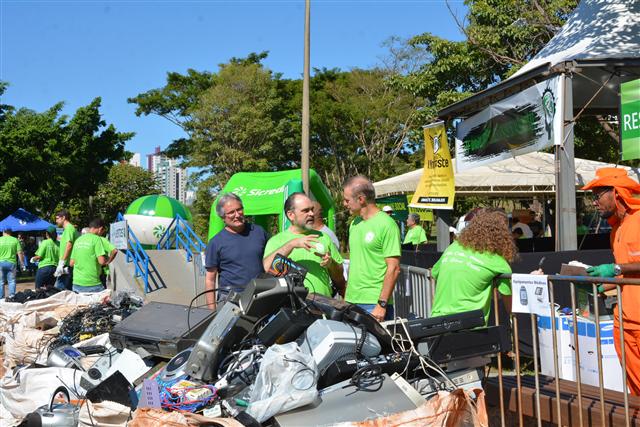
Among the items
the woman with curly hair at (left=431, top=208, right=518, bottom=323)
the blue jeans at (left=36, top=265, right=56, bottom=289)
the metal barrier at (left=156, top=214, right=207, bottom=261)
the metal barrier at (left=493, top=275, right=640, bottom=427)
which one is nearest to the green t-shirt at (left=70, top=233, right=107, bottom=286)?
the blue jeans at (left=36, top=265, right=56, bottom=289)

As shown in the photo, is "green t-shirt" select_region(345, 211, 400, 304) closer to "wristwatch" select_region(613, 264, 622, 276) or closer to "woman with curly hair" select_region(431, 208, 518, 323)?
"woman with curly hair" select_region(431, 208, 518, 323)

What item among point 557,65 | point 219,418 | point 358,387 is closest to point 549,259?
point 557,65

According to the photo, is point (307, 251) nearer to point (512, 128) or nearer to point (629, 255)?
point (629, 255)

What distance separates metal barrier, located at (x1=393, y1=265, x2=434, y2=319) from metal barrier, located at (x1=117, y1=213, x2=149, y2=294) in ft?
18.9

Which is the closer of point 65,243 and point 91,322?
A: point 91,322

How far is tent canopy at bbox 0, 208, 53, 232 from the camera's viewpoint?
89.4 feet

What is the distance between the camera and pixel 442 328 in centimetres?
386

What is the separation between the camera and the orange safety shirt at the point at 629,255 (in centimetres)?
420

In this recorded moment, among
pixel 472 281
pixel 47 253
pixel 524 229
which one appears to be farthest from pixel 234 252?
pixel 524 229

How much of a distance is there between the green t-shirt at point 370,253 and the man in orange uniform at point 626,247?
143 cm

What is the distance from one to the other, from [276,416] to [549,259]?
5205 mm

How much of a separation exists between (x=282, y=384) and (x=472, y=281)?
1.73 metres

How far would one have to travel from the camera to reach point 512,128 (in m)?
9.41

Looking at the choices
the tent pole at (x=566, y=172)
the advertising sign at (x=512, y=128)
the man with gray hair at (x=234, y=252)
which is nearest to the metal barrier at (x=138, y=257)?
the advertising sign at (x=512, y=128)
